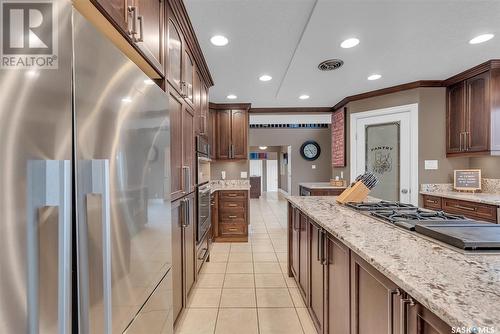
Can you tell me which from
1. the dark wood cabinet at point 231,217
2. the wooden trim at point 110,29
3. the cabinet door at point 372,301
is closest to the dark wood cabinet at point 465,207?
the cabinet door at point 372,301

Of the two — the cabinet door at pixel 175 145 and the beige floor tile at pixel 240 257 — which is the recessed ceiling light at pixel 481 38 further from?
the beige floor tile at pixel 240 257

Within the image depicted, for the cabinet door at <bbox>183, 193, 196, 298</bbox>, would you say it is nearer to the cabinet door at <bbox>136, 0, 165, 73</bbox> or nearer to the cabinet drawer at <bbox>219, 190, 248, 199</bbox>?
the cabinet door at <bbox>136, 0, 165, 73</bbox>

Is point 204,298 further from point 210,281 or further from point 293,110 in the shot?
point 293,110

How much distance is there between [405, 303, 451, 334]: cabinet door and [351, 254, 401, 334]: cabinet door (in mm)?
56

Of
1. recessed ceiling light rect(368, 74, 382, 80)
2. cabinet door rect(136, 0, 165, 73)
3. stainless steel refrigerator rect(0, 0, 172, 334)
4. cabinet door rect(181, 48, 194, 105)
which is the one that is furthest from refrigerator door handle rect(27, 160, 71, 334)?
recessed ceiling light rect(368, 74, 382, 80)

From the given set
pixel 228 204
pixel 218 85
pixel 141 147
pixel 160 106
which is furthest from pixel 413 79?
pixel 141 147

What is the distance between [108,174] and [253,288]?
2190mm

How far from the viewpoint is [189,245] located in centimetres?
217

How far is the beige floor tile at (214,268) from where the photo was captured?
2.88 m

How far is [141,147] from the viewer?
1029 millimetres

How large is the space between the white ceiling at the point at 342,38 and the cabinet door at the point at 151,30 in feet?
1.55

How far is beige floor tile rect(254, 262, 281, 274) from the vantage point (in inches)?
113

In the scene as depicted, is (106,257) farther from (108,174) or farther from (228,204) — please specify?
(228,204)

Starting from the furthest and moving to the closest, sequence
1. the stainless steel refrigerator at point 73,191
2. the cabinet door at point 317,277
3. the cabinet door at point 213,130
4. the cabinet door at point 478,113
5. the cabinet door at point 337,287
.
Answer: the cabinet door at point 213,130, the cabinet door at point 478,113, the cabinet door at point 317,277, the cabinet door at point 337,287, the stainless steel refrigerator at point 73,191
